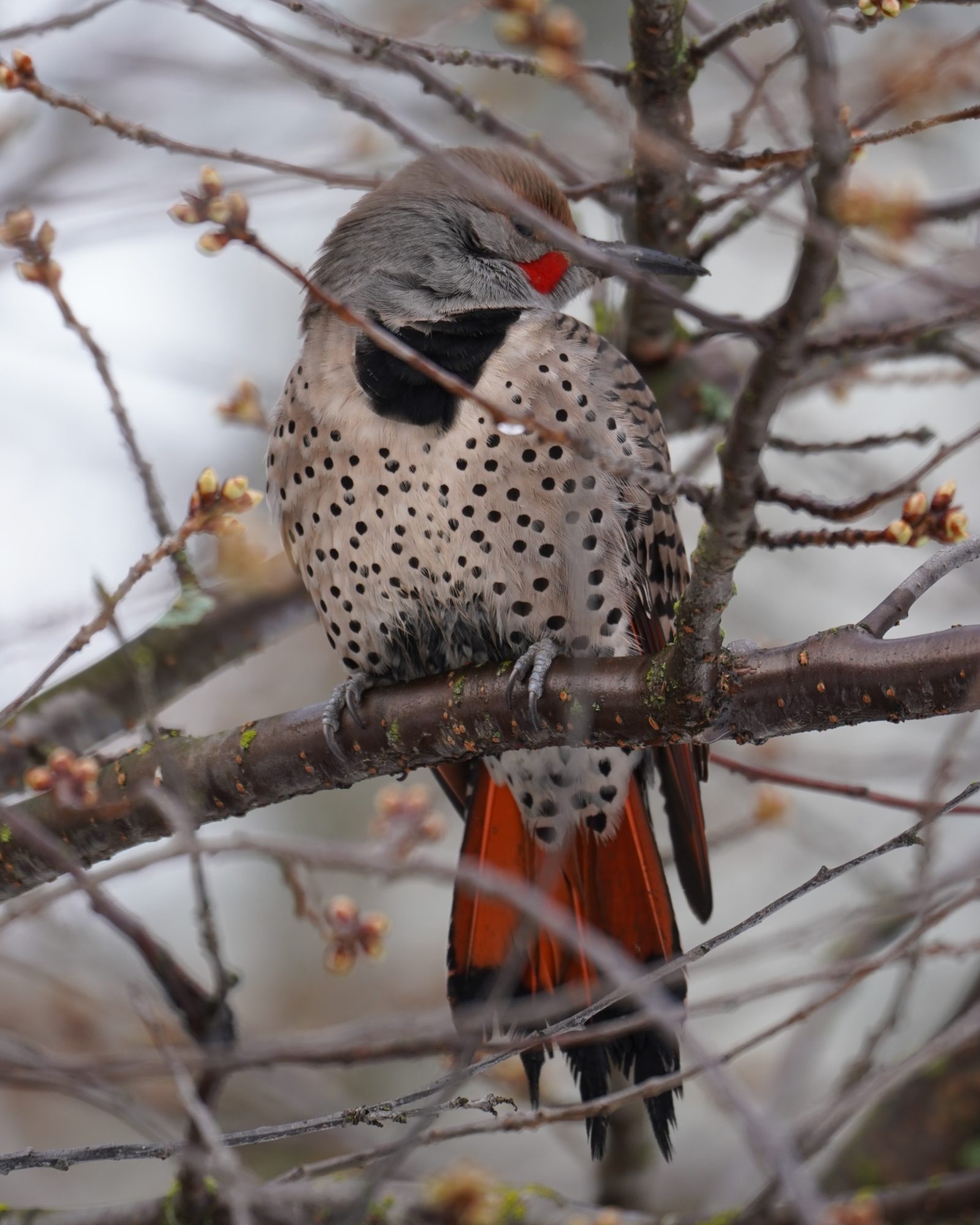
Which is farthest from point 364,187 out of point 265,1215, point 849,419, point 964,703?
point 849,419

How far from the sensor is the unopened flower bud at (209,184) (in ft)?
5.68

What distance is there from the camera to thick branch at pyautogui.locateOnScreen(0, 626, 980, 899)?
197 cm

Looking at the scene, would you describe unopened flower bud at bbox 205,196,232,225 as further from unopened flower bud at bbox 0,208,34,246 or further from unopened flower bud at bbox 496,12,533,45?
unopened flower bud at bbox 496,12,533,45

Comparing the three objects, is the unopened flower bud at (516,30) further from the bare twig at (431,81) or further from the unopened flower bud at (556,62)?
the bare twig at (431,81)

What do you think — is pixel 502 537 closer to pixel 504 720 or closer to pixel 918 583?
pixel 504 720

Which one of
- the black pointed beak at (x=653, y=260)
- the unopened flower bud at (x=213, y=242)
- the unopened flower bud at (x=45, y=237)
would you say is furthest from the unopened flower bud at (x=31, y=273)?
the black pointed beak at (x=653, y=260)

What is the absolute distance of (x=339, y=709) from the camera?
2.77 metres

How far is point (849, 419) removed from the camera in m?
8.30

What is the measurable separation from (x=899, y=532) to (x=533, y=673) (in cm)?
78

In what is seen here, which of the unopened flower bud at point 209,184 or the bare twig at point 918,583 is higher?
the unopened flower bud at point 209,184

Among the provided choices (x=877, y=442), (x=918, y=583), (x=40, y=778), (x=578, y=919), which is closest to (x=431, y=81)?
(x=877, y=442)

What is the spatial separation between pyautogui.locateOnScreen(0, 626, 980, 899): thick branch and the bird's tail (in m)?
0.52

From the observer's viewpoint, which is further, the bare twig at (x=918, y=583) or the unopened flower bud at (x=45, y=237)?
the unopened flower bud at (x=45, y=237)

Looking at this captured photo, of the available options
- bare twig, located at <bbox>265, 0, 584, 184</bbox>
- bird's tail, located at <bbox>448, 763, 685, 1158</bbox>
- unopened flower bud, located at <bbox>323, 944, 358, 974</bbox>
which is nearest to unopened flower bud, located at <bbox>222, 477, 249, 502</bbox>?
bare twig, located at <bbox>265, 0, 584, 184</bbox>
